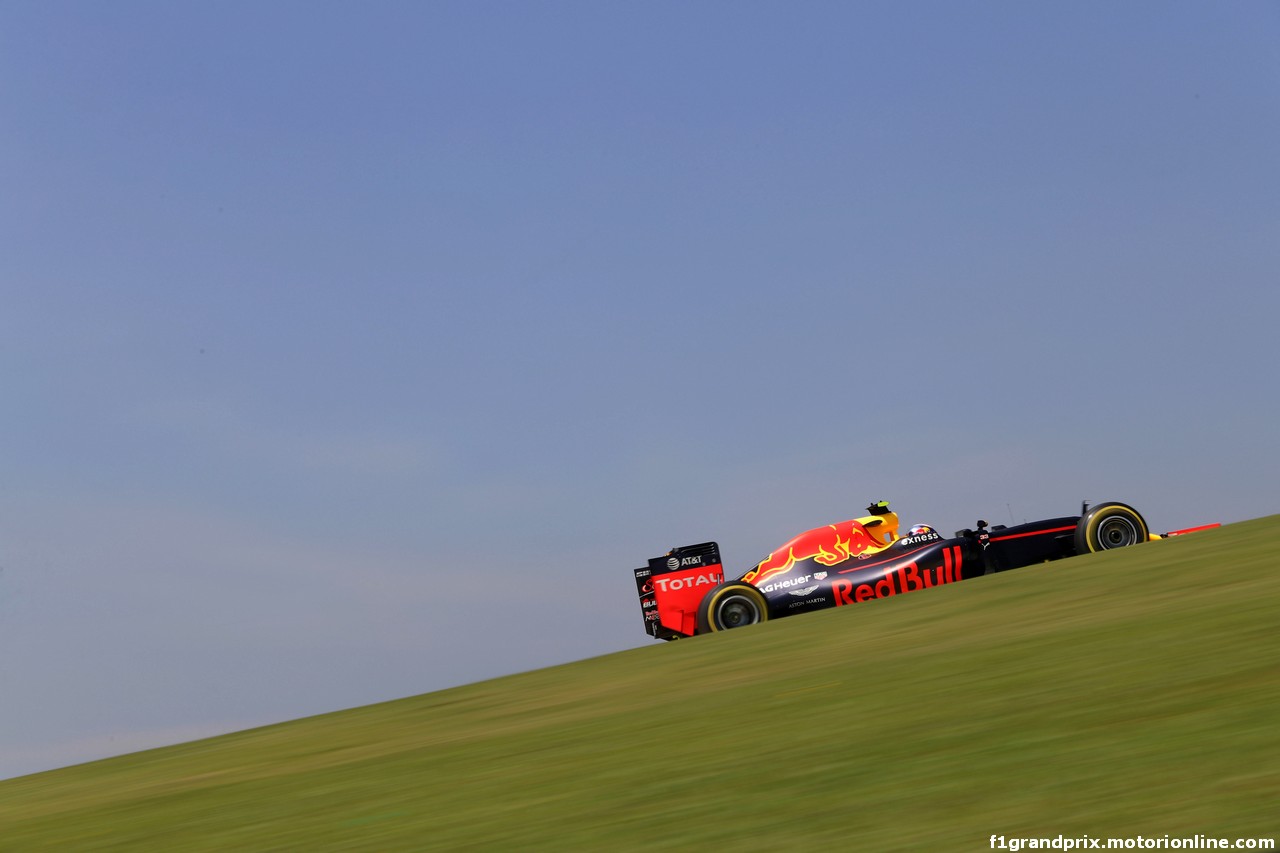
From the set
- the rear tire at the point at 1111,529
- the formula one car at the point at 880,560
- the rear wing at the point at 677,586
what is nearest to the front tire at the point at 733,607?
the formula one car at the point at 880,560

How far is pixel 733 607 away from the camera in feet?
49.1

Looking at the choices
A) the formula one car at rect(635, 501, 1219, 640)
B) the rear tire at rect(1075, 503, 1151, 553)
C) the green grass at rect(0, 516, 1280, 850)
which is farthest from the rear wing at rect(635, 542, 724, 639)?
the green grass at rect(0, 516, 1280, 850)

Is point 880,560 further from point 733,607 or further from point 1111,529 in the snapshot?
point 1111,529

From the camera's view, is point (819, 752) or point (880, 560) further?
point (880, 560)

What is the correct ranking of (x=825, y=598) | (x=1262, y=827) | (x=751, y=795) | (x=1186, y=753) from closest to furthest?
(x=1262, y=827), (x=1186, y=753), (x=751, y=795), (x=825, y=598)

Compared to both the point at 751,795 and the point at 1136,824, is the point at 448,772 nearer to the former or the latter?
the point at 751,795

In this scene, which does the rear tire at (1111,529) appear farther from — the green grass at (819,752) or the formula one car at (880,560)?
the green grass at (819,752)

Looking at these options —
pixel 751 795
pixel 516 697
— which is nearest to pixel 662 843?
pixel 751 795

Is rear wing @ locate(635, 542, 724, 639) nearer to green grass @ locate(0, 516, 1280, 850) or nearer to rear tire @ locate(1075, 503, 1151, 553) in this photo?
rear tire @ locate(1075, 503, 1151, 553)

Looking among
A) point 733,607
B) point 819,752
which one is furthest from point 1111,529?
point 819,752

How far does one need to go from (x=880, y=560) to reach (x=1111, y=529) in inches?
102

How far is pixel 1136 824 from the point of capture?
3.41m

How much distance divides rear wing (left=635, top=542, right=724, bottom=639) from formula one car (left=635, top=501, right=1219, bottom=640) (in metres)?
1.45

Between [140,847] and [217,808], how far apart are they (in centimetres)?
78
